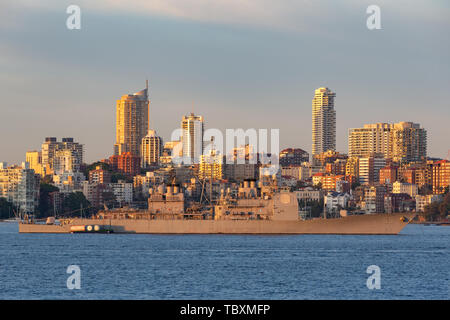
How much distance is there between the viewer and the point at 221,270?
197 ft

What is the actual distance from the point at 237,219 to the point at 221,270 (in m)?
51.2

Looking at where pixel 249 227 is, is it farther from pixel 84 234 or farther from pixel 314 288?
pixel 314 288

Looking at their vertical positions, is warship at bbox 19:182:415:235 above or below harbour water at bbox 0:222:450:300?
above

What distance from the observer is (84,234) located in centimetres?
12162

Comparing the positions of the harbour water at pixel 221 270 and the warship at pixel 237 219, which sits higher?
the warship at pixel 237 219

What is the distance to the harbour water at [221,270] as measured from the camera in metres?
47.0

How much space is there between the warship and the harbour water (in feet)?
48.1

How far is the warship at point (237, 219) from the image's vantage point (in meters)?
110

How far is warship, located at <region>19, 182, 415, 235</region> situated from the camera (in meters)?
110

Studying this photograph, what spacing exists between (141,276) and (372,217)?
66677mm

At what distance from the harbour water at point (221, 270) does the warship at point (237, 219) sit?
577 inches

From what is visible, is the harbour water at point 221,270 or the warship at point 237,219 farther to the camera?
the warship at point 237,219

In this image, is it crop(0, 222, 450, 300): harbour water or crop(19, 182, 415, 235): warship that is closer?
Result: crop(0, 222, 450, 300): harbour water

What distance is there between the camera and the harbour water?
47031mm
